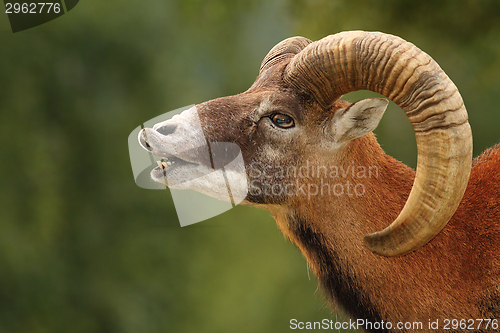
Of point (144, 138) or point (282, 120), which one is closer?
point (144, 138)

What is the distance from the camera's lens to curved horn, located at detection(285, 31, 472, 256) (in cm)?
208

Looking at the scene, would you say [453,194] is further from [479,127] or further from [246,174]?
[479,127]

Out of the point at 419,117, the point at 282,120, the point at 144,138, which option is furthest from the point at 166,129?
the point at 419,117

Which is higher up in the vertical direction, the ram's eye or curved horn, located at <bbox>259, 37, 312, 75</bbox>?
curved horn, located at <bbox>259, 37, 312, 75</bbox>

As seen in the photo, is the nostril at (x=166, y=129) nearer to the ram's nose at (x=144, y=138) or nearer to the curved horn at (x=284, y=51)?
the ram's nose at (x=144, y=138)

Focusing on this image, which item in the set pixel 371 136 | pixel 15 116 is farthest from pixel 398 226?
pixel 15 116

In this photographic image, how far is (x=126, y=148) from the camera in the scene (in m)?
6.25

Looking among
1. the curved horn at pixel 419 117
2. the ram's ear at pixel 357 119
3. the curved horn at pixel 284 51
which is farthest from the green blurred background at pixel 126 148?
the curved horn at pixel 419 117

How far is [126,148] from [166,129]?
12.9 feet

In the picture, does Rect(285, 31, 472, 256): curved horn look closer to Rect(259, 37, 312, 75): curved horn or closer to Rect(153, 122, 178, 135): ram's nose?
Rect(259, 37, 312, 75): curved horn

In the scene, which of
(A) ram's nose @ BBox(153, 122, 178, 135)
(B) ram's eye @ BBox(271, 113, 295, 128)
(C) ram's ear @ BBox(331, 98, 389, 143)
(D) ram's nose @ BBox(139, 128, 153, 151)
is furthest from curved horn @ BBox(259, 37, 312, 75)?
(D) ram's nose @ BBox(139, 128, 153, 151)

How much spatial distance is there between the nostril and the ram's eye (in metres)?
0.64

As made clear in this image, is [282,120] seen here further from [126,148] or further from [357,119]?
[126,148]

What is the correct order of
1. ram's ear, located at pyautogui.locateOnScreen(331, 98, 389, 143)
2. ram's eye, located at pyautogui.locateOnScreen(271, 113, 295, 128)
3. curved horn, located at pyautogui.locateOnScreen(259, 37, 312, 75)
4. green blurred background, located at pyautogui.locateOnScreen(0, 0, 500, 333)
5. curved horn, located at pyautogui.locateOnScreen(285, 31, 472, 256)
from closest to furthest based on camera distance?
curved horn, located at pyautogui.locateOnScreen(285, 31, 472, 256) → ram's ear, located at pyautogui.locateOnScreen(331, 98, 389, 143) → ram's eye, located at pyautogui.locateOnScreen(271, 113, 295, 128) → curved horn, located at pyautogui.locateOnScreen(259, 37, 312, 75) → green blurred background, located at pyautogui.locateOnScreen(0, 0, 500, 333)
